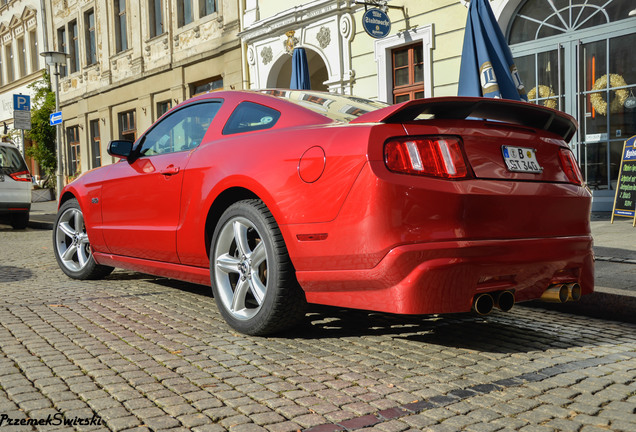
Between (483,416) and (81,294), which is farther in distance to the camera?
(81,294)

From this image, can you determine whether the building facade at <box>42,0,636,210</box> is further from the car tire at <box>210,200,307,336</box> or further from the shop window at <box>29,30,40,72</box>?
the car tire at <box>210,200,307,336</box>

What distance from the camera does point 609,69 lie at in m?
10.2

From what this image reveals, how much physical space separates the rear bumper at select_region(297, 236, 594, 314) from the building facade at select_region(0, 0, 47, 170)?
2881 centimetres

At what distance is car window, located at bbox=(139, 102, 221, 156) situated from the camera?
4.46 meters

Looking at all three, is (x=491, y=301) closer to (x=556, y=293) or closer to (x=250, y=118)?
(x=556, y=293)

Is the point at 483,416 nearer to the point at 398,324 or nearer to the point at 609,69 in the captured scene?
the point at 398,324

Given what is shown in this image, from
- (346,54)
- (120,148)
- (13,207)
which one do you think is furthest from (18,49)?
(120,148)

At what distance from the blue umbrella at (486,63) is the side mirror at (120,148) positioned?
384 cm

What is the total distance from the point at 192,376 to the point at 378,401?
0.85 metres

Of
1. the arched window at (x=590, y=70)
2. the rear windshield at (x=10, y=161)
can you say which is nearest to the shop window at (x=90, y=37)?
the rear windshield at (x=10, y=161)

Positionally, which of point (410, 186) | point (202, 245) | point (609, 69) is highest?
point (609, 69)

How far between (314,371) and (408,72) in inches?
425

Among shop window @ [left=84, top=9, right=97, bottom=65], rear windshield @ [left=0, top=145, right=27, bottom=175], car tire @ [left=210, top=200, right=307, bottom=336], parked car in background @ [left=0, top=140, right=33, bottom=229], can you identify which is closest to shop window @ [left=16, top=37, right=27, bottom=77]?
shop window @ [left=84, top=9, right=97, bottom=65]

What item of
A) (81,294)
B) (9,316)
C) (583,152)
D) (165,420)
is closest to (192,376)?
(165,420)
